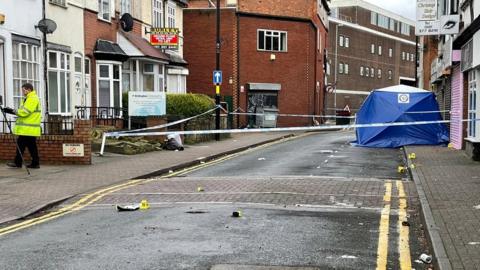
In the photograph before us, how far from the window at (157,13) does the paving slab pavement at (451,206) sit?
1742 centimetres

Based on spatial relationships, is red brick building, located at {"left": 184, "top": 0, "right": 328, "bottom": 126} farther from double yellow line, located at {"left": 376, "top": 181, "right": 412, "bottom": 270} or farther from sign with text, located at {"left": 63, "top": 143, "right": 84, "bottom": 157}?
double yellow line, located at {"left": 376, "top": 181, "right": 412, "bottom": 270}

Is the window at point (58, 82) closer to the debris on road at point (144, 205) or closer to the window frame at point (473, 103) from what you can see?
the debris on road at point (144, 205)

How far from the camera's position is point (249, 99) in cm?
3856

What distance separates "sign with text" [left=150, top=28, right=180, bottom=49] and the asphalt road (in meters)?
16.3

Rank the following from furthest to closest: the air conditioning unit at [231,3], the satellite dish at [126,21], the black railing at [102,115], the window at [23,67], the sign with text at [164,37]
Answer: the air conditioning unit at [231,3], the sign with text at [164,37], the satellite dish at [126,21], the black railing at [102,115], the window at [23,67]

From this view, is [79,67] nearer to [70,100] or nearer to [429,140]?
[70,100]

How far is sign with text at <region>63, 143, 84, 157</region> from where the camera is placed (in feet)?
48.3

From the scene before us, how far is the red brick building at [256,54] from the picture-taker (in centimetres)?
3803

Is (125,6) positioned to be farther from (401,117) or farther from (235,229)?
(235,229)

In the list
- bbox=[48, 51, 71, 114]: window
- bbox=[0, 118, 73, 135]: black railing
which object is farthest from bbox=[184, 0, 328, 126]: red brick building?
bbox=[0, 118, 73, 135]: black railing

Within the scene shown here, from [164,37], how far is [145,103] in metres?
8.82

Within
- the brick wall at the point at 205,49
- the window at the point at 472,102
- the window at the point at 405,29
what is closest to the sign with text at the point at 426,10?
the window at the point at 472,102

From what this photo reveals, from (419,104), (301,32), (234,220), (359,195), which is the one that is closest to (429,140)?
(419,104)

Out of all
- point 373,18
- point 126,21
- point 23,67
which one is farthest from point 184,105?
point 373,18
